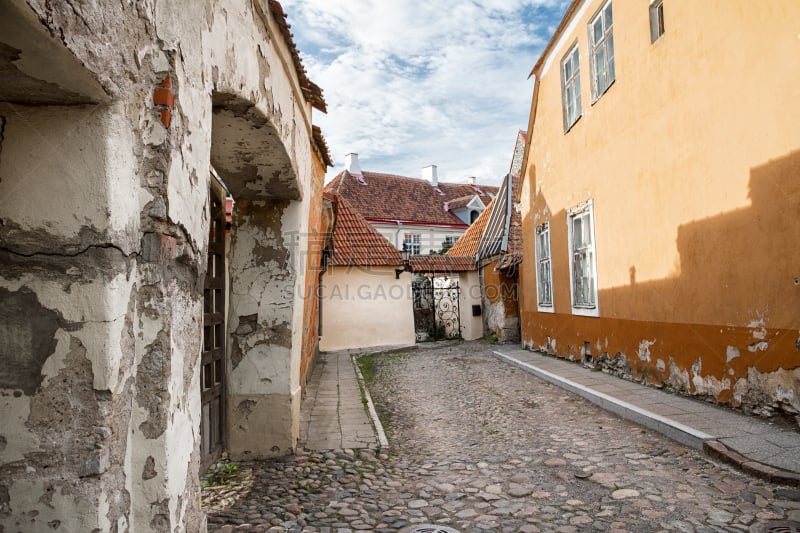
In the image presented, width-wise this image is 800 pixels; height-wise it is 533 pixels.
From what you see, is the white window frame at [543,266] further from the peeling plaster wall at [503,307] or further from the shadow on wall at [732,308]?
the peeling plaster wall at [503,307]

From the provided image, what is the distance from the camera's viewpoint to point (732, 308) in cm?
555

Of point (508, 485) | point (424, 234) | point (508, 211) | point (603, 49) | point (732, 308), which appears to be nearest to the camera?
point (508, 485)

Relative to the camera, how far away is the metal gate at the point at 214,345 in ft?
15.4

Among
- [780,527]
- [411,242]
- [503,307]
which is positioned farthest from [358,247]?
[411,242]

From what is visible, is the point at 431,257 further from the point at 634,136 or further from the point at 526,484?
the point at 526,484

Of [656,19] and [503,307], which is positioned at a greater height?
[656,19]

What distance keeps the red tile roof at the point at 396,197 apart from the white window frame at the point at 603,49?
18.9 m

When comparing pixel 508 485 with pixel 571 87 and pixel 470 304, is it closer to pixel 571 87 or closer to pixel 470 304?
pixel 571 87

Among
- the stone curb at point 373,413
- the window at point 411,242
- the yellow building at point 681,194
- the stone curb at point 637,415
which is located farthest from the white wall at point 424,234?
the stone curb at point 637,415

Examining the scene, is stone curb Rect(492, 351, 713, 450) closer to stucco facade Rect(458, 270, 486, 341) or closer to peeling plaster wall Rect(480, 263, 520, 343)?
peeling plaster wall Rect(480, 263, 520, 343)

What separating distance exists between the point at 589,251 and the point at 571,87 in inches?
124

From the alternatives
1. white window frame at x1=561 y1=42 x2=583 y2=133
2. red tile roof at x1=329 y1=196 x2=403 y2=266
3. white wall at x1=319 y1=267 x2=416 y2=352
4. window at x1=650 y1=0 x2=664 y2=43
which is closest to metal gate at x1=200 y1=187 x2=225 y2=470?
window at x1=650 y1=0 x2=664 y2=43

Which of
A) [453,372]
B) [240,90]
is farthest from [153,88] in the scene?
[453,372]

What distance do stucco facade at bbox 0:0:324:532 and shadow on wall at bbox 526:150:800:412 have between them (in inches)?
197
